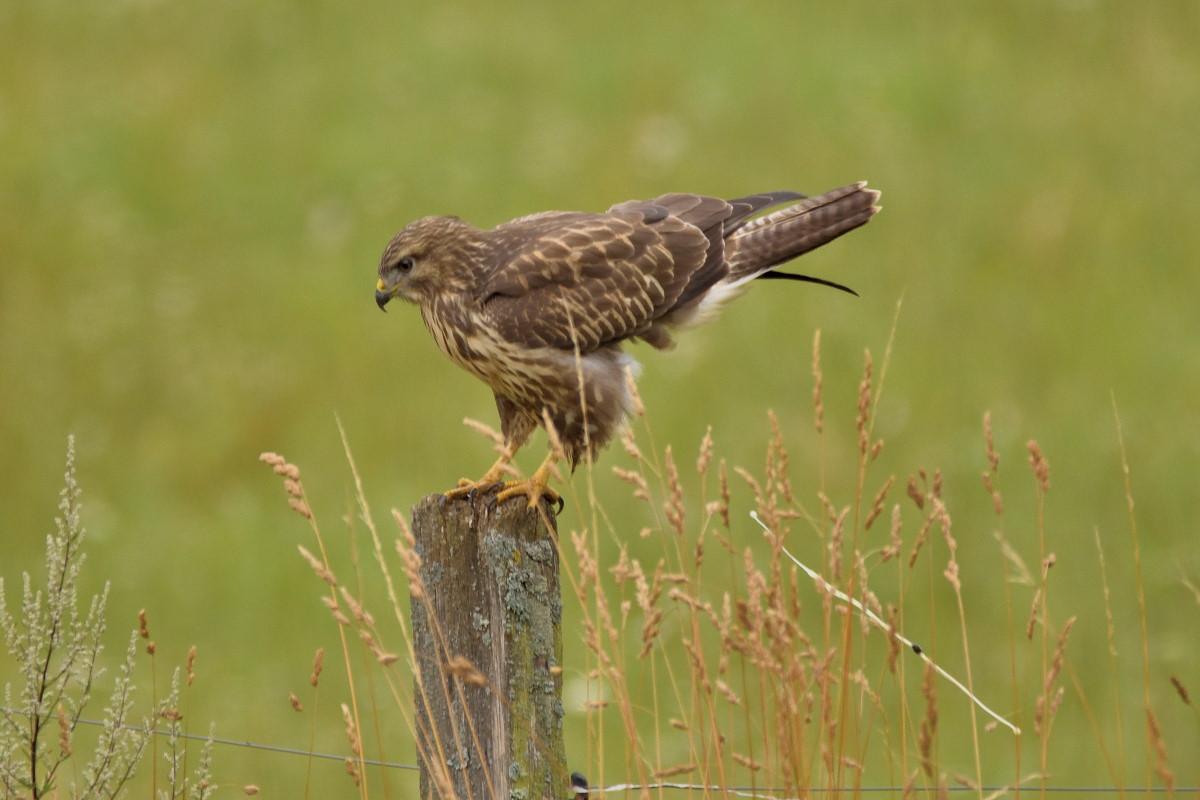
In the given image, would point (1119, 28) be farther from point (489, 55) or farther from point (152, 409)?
point (152, 409)

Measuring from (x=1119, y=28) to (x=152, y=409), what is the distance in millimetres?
9427

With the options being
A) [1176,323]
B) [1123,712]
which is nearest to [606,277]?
[1123,712]

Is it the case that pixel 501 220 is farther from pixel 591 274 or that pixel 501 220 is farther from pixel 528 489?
pixel 528 489

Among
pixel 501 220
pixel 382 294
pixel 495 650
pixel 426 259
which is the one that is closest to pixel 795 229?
pixel 426 259

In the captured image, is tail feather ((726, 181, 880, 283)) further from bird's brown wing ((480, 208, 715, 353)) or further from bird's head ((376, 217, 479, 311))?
bird's head ((376, 217, 479, 311))

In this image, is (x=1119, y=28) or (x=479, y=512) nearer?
(x=479, y=512)

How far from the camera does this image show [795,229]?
5.16 m

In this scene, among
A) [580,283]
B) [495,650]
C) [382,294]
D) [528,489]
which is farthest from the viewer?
[382,294]

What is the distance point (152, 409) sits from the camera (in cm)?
1078

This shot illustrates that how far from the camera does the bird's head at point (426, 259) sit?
196 inches

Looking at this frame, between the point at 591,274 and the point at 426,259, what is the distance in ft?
1.83

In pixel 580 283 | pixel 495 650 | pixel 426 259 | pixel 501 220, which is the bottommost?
pixel 495 650

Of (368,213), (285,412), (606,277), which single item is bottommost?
(606,277)

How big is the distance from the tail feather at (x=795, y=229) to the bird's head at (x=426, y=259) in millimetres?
977
